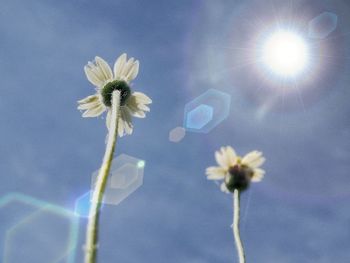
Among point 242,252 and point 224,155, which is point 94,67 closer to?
point 224,155

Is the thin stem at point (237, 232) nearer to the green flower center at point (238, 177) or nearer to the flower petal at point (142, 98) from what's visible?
the green flower center at point (238, 177)

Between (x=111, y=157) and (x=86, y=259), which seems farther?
(x=111, y=157)

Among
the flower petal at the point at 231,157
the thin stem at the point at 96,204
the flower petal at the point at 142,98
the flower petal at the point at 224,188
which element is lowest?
the thin stem at the point at 96,204

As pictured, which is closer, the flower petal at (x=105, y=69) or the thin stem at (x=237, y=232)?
the thin stem at (x=237, y=232)

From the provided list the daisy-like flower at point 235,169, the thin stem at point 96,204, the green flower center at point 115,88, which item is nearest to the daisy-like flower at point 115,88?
the green flower center at point 115,88

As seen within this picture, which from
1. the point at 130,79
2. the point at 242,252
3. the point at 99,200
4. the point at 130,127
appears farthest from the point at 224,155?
the point at 99,200

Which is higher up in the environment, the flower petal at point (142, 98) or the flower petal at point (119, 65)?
the flower petal at point (119, 65)

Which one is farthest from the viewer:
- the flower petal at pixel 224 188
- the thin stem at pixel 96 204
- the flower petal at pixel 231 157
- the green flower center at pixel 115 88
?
the green flower center at pixel 115 88

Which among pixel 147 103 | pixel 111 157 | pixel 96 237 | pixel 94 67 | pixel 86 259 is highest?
pixel 94 67
